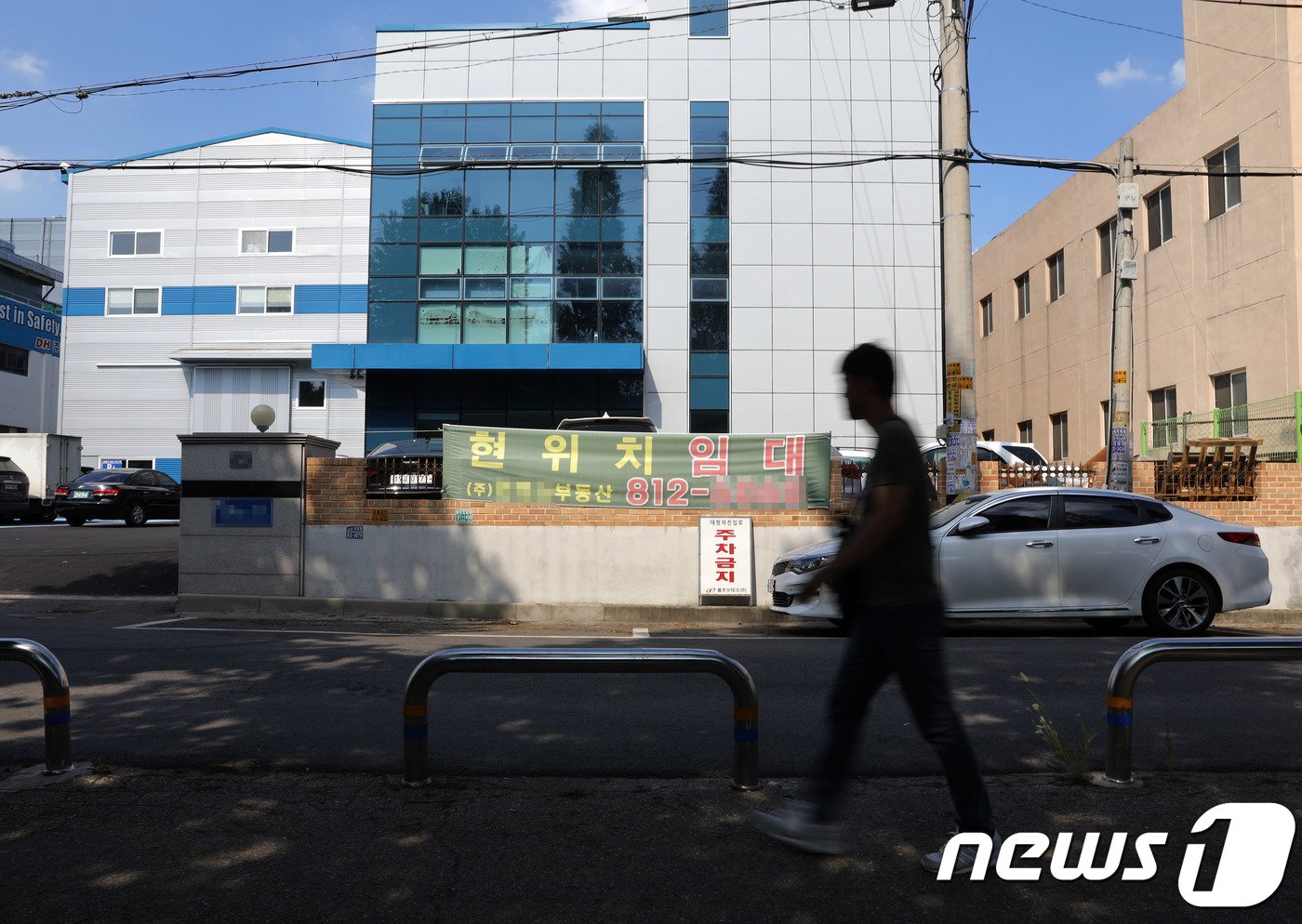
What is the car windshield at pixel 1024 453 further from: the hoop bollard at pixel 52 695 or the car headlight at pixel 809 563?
the hoop bollard at pixel 52 695

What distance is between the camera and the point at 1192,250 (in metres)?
24.7

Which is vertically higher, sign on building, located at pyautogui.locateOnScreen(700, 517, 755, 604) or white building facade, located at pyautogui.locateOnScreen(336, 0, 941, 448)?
white building facade, located at pyautogui.locateOnScreen(336, 0, 941, 448)

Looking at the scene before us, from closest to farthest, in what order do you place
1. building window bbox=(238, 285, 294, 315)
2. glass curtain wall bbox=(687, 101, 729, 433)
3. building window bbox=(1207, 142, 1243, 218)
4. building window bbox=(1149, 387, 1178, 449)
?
building window bbox=(1207, 142, 1243, 218) < building window bbox=(1149, 387, 1178, 449) < glass curtain wall bbox=(687, 101, 729, 433) < building window bbox=(238, 285, 294, 315)

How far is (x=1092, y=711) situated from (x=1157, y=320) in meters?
23.6

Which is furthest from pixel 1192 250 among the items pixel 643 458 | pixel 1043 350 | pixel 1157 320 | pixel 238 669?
pixel 238 669

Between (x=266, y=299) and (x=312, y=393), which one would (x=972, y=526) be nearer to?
(x=312, y=393)

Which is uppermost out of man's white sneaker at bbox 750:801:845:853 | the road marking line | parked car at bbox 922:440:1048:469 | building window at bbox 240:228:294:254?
building window at bbox 240:228:294:254

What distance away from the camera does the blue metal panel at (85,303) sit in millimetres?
38528

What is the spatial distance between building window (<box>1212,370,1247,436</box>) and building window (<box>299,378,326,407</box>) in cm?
2953

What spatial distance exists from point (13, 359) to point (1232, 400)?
48.6m

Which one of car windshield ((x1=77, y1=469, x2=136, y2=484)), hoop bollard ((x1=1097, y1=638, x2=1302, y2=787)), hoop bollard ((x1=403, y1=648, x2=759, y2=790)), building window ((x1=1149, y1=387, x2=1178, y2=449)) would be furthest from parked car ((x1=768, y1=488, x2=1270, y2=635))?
car windshield ((x1=77, y1=469, x2=136, y2=484))

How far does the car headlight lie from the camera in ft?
34.2

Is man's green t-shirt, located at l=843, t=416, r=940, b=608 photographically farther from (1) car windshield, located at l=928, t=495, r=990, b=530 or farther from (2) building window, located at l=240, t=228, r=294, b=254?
(2) building window, located at l=240, t=228, r=294, b=254

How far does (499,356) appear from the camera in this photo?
29641 mm
